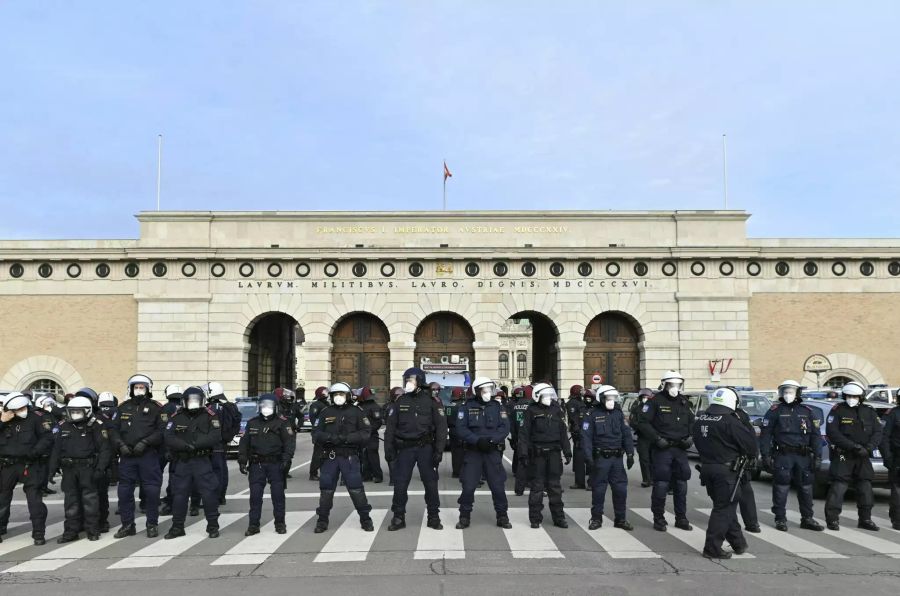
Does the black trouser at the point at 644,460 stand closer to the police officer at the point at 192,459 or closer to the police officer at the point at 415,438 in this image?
the police officer at the point at 415,438

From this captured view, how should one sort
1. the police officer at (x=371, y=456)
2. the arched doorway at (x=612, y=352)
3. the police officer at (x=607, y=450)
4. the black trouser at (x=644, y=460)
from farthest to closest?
the arched doorway at (x=612, y=352), the police officer at (x=371, y=456), the black trouser at (x=644, y=460), the police officer at (x=607, y=450)

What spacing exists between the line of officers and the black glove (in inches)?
0.8

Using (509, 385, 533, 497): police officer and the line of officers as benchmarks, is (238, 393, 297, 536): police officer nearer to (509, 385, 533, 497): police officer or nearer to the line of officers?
the line of officers

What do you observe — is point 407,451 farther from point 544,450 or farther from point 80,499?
point 80,499

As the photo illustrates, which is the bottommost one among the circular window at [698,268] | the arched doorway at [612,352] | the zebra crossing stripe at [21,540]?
the zebra crossing stripe at [21,540]

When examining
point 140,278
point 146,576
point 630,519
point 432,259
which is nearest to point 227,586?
point 146,576

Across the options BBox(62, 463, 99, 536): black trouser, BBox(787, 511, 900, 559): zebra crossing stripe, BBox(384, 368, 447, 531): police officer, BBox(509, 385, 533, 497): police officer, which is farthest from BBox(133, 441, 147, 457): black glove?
BBox(787, 511, 900, 559): zebra crossing stripe

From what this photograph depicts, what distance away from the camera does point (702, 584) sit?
7988 millimetres

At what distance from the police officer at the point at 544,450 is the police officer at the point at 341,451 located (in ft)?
7.15

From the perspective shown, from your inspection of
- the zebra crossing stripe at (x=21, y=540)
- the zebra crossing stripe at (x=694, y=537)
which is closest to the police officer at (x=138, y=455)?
the zebra crossing stripe at (x=21, y=540)

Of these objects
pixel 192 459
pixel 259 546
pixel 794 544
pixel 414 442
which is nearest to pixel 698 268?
pixel 794 544

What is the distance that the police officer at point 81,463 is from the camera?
10766 mm

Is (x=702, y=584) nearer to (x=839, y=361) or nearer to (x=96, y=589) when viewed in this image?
(x=96, y=589)

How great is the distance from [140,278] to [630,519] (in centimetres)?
3109
